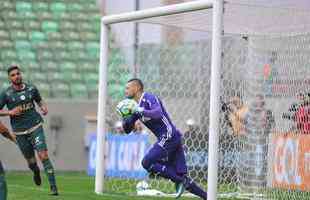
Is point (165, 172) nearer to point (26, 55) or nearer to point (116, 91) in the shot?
point (116, 91)

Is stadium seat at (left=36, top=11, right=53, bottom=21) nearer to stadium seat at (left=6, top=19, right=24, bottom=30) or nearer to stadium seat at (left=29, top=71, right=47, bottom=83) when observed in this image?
stadium seat at (left=6, top=19, right=24, bottom=30)

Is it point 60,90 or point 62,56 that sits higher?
point 62,56

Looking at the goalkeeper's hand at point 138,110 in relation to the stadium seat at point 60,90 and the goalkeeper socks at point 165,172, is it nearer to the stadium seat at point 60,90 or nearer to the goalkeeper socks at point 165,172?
the goalkeeper socks at point 165,172

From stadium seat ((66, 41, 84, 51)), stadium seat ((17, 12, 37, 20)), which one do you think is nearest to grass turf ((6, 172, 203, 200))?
stadium seat ((66, 41, 84, 51))

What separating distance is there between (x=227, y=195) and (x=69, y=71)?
11347 millimetres

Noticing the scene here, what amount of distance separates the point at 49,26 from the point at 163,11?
12881 mm

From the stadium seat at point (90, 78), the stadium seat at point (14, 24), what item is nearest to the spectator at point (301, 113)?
the stadium seat at point (90, 78)

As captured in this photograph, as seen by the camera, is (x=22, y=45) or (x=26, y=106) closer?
(x=26, y=106)

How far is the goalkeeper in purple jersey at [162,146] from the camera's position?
12.4 meters

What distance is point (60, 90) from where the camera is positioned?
2427cm

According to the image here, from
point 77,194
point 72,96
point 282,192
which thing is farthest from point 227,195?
point 72,96

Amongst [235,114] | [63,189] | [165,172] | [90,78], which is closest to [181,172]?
[165,172]

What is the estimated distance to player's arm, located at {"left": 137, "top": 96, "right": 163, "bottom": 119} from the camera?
12052mm

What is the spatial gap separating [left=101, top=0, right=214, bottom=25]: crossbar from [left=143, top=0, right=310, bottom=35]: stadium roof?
26cm
